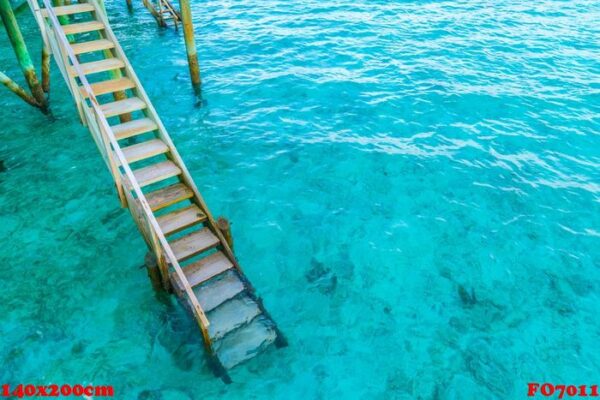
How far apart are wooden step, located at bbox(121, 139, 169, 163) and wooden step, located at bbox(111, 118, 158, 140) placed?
1.02 ft

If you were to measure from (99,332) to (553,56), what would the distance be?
70.8 feet

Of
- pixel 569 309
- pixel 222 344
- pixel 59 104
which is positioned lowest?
pixel 569 309

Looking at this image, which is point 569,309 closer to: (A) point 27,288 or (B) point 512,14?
(A) point 27,288

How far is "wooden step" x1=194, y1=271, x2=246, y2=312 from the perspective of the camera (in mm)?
7812

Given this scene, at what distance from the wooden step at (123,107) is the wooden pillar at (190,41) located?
6.37 metres

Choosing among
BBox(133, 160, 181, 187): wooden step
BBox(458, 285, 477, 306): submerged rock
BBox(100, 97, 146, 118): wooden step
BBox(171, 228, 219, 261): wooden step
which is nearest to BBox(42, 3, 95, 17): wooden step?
BBox(100, 97, 146, 118): wooden step

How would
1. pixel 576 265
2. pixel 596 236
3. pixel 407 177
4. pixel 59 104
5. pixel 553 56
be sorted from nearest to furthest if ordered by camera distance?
1. pixel 576 265
2. pixel 596 236
3. pixel 407 177
4. pixel 59 104
5. pixel 553 56

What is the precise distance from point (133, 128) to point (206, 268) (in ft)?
12.8

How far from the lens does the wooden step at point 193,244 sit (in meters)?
8.24

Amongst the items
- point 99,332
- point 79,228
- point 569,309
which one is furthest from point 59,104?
point 569,309

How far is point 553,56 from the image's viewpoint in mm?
18188

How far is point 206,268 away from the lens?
823cm

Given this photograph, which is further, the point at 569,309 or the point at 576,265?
the point at 576,265

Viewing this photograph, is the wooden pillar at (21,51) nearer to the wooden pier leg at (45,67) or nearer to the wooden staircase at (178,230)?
the wooden pier leg at (45,67)
